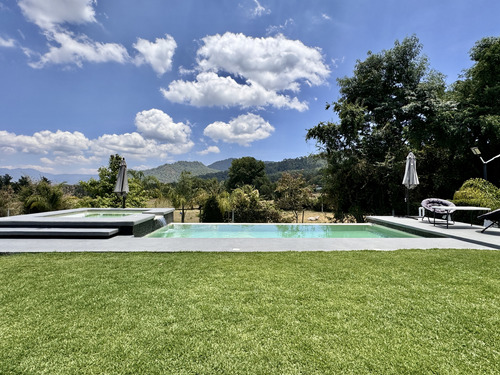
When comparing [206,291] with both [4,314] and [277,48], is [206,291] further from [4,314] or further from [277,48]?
[277,48]

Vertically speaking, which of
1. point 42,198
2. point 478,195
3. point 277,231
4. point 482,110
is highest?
point 482,110

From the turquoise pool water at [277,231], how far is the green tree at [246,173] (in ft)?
133

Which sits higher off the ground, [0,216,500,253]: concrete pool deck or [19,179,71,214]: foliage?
[19,179,71,214]: foliage

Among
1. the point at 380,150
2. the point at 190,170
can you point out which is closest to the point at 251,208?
the point at 190,170

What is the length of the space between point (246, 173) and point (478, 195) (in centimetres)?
4235

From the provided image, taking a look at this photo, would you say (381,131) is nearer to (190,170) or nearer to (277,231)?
(277,231)

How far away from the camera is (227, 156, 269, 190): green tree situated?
50844 mm

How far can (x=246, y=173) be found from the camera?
167 feet

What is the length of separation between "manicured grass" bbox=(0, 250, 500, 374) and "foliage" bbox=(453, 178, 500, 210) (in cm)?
676

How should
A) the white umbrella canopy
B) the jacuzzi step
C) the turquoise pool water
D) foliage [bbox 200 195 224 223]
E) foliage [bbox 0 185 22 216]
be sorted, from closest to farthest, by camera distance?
the jacuzzi step < the turquoise pool water < the white umbrella canopy < foliage [bbox 0 185 22 216] < foliage [bbox 200 195 224 223]

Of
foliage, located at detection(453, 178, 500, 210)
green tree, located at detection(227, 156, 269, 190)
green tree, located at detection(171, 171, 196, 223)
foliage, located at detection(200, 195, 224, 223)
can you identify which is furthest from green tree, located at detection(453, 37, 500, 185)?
green tree, located at detection(227, 156, 269, 190)

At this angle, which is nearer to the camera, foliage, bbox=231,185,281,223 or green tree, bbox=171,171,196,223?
foliage, bbox=231,185,281,223

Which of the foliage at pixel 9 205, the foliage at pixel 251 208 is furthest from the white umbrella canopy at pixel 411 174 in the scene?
the foliage at pixel 9 205

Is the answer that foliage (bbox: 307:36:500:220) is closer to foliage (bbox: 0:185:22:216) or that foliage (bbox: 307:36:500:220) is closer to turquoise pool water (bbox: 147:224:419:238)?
turquoise pool water (bbox: 147:224:419:238)
